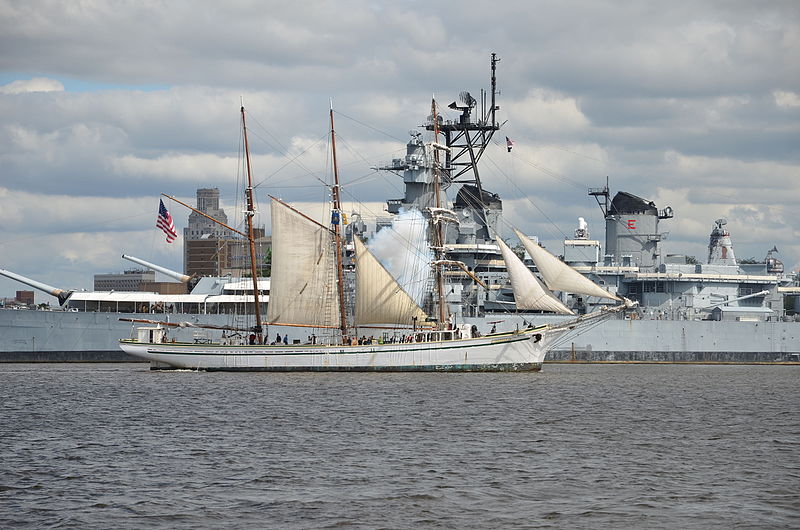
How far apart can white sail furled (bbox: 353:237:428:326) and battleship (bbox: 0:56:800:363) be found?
42.8 ft

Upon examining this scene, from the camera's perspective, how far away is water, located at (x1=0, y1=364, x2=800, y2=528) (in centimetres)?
2253

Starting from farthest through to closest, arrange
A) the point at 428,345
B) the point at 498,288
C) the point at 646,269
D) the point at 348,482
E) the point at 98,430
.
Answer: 1. the point at 646,269
2. the point at 498,288
3. the point at 428,345
4. the point at 98,430
5. the point at 348,482

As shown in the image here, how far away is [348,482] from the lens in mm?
26109

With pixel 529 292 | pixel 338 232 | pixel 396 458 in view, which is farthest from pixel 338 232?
pixel 396 458

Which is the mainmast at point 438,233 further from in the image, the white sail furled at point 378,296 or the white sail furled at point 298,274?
the white sail furled at point 298,274

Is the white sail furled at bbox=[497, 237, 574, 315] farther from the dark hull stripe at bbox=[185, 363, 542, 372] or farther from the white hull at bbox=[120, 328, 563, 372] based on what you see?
the dark hull stripe at bbox=[185, 363, 542, 372]

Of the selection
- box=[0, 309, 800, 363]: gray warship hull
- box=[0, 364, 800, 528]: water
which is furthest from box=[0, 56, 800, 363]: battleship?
box=[0, 364, 800, 528]: water

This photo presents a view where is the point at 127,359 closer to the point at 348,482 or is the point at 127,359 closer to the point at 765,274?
the point at 765,274

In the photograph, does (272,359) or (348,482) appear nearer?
(348,482)

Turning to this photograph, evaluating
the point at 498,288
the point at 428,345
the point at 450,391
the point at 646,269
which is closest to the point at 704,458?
the point at 450,391

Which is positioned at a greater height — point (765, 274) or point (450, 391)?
point (765, 274)

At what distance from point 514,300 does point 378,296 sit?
21.8 metres

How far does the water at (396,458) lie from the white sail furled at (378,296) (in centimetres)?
1626

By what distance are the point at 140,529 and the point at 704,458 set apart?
52.7 feet
